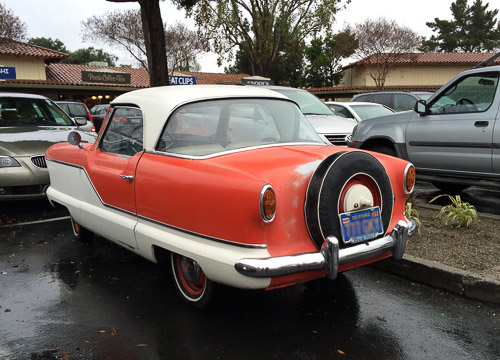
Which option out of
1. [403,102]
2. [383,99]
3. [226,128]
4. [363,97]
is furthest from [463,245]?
[363,97]

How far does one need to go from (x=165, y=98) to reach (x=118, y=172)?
2.46 ft

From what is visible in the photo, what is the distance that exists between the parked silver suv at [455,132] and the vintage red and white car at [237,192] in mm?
2853

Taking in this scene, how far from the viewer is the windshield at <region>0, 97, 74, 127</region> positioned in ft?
25.4

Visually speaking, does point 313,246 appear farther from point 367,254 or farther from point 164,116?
point 164,116

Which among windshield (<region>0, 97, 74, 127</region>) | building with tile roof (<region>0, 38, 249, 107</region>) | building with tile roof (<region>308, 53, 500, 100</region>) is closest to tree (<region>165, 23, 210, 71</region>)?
building with tile roof (<region>0, 38, 249, 107</region>)

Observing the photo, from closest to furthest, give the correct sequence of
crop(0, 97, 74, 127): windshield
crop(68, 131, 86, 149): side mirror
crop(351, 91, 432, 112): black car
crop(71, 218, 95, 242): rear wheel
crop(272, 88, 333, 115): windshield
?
crop(68, 131, 86, 149): side mirror, crop(71, 218, 95, 242): rear wheel, crop(0, 97, 74, 127): windshield, crop(272, 88, 333, 115): windshield, crop(351, 91, 432, 112): black car

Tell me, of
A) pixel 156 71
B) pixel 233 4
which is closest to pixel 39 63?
pixel 233 4

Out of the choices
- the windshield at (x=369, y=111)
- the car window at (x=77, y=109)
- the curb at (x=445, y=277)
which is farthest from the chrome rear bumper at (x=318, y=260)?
the car window at (x=77, y=109)

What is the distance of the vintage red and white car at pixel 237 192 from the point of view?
2.78 m

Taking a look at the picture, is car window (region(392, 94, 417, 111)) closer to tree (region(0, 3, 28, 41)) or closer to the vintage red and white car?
the vintage red and white car

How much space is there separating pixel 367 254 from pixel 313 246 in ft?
1.36

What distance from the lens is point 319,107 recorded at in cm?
971

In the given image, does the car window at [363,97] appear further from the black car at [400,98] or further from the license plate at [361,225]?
the license plate at [361,225]

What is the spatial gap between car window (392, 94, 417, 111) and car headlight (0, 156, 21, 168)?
978 cm
